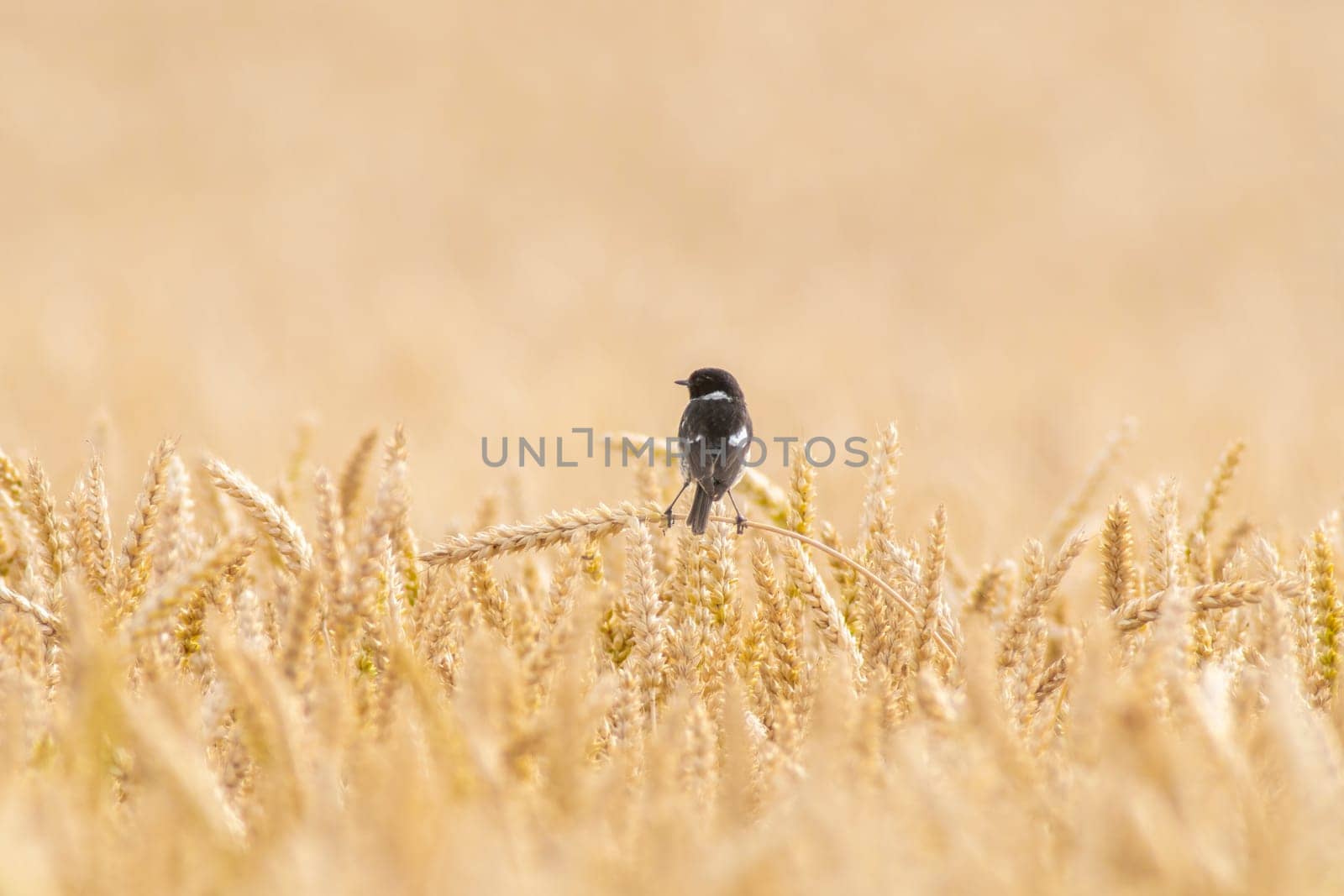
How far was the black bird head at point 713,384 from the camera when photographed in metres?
3.52

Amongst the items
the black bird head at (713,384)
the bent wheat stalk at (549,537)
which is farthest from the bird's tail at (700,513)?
the black bird head at (713,384)

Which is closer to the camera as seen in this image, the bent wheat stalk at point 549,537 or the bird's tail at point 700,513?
the bent wheat stalk at point 549,537

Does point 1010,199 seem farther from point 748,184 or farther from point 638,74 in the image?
point 638,74

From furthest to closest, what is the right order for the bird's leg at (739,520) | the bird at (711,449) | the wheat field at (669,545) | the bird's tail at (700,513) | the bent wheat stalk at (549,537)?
the bird at (711,449) → the bird's tail at (700,513) → the bird's leg at (739,520) → the bent wheat stalk at (549,537) → the wheat field at (669,545)

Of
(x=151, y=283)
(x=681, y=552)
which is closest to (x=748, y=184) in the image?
(x=151, y=283)

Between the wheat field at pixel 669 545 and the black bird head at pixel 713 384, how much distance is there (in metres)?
0.22

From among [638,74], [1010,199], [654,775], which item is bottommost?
[654,775]

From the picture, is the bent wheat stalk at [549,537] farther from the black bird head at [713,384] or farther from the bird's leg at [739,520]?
the black bird head at [713,384]

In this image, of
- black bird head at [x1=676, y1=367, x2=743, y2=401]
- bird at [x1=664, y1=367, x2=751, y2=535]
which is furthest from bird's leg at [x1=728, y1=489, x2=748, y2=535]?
black bird head at [x1=676, y1=367, x2=743, y2=401]

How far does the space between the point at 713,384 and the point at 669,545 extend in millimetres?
688

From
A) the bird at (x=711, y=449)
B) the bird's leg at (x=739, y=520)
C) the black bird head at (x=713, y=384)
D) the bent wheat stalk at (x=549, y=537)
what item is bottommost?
the bent wheat stalk at (x=549, y=537)

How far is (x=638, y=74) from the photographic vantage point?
23.8 metres

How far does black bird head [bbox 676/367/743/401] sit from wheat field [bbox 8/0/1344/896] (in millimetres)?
219

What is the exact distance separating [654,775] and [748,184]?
19.8 meters
